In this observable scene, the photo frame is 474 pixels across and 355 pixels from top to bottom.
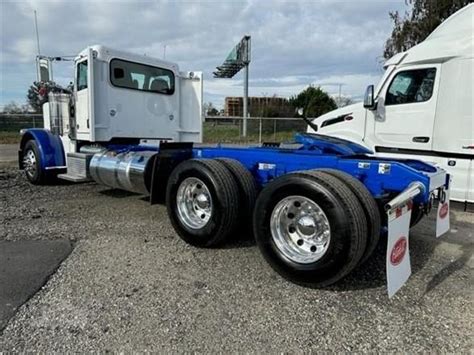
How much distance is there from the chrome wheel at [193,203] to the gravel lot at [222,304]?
311mm

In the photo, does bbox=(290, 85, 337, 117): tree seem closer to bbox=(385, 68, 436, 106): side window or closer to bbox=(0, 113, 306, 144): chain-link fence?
bbox=(0, 113, 306, 144): chain-link fence

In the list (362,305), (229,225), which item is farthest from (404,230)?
(229,225)

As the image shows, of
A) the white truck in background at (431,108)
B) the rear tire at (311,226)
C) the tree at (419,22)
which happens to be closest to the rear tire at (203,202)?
the rear tire at (311,226)

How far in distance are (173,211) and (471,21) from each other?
5434mm

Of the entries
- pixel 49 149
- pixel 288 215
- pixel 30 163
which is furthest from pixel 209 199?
pixel 30 163

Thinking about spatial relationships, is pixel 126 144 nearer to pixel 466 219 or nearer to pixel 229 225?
pixel 229 225

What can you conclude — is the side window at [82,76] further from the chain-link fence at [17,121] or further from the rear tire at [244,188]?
the chain-link fence at [17,121]

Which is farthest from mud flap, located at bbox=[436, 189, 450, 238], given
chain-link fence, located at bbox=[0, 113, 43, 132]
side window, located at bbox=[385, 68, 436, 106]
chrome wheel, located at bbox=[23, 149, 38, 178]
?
chain-link fence, located at bbox=[0, 113, 43, 132]

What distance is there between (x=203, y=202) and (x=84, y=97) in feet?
13.2

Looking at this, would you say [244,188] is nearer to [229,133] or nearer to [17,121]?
[229,133]

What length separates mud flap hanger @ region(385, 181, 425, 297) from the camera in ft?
9.43

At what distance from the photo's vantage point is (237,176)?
14.1ft

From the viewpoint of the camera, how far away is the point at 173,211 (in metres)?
4.64

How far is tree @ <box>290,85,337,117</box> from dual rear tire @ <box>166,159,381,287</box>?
28736mm
